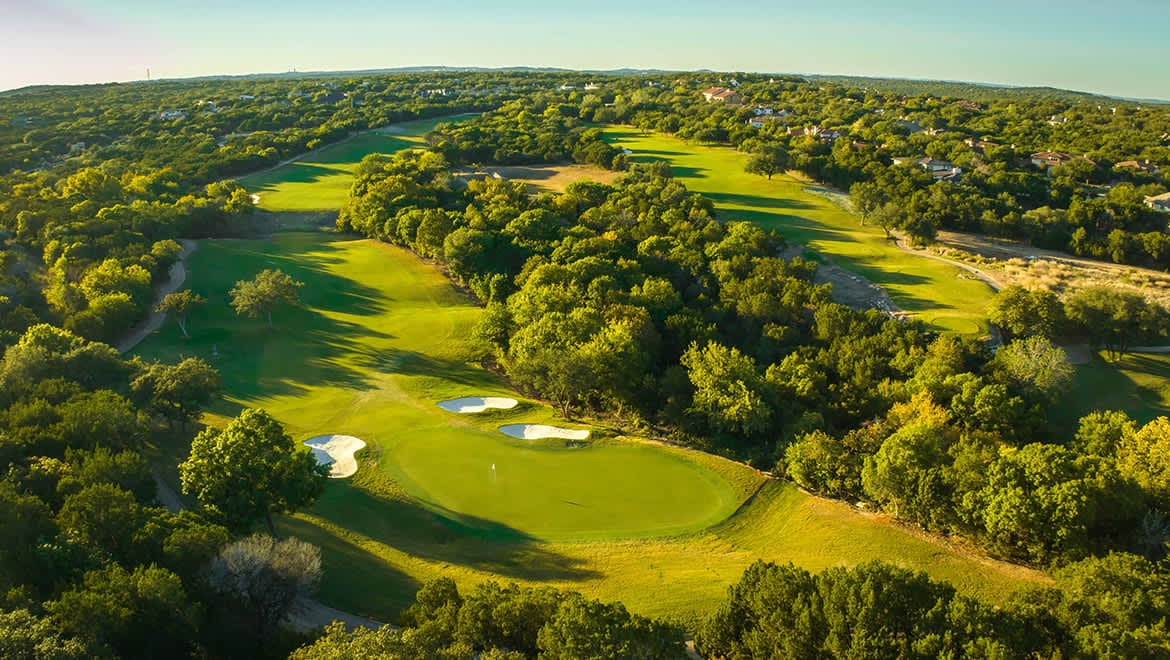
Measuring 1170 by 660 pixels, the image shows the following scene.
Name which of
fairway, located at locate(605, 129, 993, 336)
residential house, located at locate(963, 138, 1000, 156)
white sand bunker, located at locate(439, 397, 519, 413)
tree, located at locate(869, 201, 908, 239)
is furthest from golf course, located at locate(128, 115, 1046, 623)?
residential house, located at locate(963, 138, 1000, 156)

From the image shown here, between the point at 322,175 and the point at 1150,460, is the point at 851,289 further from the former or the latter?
the point at 322,175

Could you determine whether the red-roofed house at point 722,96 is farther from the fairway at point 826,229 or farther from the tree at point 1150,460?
the tree at point 1150,460

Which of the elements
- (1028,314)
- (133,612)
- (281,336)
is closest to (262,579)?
(133,612)

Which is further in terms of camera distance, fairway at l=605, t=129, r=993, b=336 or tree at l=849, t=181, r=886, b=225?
tree at l=849, t=181, r=886, b=225

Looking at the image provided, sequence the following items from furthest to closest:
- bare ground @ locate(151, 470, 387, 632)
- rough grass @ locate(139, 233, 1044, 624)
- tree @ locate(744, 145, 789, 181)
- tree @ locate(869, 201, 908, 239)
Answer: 1. tree @ locate(744, 145, 789, 181)
2. tree @ locate(869, 201, 908, 239)
3. rough grass @ locate(139, 233, 1044, 624)
4. bare ground @ locate(151, 470, 387, 632)

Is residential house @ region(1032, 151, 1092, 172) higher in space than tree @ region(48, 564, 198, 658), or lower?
higher

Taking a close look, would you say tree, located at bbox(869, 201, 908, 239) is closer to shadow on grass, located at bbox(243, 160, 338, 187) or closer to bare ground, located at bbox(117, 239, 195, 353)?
bare ground, located at bbox(117, 239, 195, 353)

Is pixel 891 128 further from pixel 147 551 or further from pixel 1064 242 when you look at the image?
pixel 147 551
